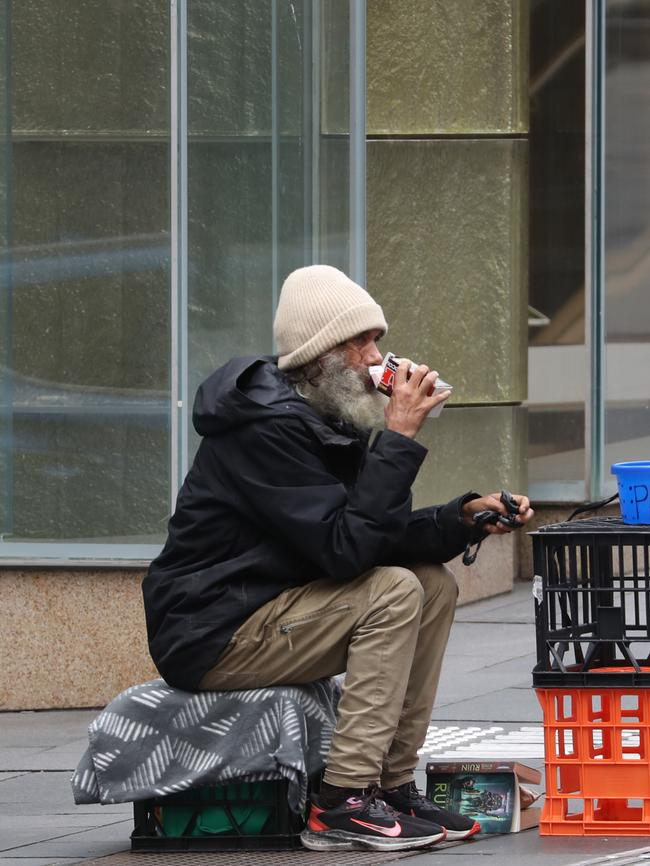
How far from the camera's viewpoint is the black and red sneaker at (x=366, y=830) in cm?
505

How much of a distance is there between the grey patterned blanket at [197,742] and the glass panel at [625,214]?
6061mm

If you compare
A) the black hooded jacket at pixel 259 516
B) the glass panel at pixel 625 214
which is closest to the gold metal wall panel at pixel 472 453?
the glass panel at pixel 625 214

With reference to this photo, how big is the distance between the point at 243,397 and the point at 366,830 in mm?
1132

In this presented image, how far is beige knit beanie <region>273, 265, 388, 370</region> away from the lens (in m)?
5.32

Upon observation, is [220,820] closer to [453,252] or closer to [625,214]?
[453,252]

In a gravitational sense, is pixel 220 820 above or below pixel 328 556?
below

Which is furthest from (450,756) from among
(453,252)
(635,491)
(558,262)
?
(558,262)

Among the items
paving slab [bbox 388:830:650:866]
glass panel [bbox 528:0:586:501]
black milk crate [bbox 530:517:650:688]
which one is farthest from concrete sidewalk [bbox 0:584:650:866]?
glass panel [bbox 528:0:586:501]

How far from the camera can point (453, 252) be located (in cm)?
1035

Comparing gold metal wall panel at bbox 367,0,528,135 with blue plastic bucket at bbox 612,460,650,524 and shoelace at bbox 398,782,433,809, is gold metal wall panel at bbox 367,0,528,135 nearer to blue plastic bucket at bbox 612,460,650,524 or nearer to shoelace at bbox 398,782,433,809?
blue plastic bucket at bbox 612,460,650,524

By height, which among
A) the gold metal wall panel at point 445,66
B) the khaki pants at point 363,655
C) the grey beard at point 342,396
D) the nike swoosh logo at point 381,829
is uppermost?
the gold metal wall panel at point 445,66

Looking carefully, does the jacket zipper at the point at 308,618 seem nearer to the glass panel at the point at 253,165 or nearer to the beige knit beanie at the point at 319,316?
the beige knit beanie at the point at 319,316

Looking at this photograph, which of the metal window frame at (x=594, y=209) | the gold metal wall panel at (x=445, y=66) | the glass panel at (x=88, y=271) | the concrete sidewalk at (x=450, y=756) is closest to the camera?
the concrete sidewalk at (x=450, y=756)

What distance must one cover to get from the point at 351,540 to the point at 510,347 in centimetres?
558
